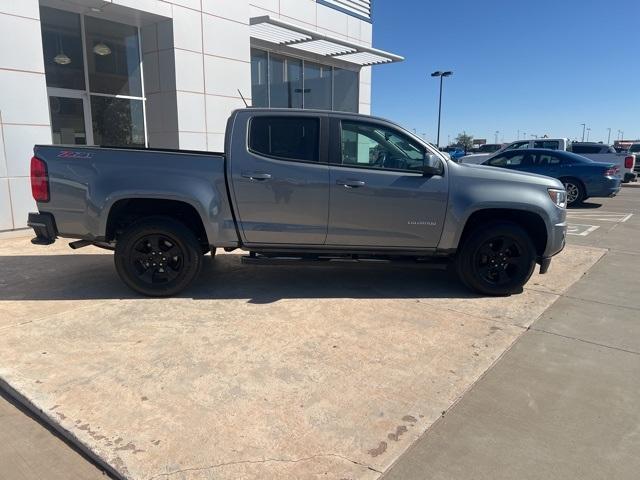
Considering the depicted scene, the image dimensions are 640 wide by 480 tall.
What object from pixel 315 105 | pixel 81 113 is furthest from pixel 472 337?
pixel 315 105

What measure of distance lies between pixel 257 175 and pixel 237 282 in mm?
1463

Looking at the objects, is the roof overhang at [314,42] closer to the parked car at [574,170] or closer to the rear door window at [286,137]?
the parked car at [574,170]

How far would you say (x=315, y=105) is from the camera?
15.9 m

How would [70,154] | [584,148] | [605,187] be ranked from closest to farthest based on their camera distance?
[70,154]
[605,187]
[584,148]

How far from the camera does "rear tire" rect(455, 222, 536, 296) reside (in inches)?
210

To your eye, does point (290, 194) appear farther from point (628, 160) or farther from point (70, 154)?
point (628, 160)

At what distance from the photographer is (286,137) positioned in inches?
205

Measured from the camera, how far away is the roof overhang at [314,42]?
11562 millimetres

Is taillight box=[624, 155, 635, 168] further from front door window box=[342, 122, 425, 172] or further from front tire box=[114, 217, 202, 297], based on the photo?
front tire box=[114, 217, 202, 297]

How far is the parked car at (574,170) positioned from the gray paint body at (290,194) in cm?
964

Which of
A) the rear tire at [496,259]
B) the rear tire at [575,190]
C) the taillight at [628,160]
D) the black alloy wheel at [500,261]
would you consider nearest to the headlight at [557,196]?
the rear tire at [496,259]

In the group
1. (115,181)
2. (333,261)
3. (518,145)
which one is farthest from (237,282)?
(518,145)

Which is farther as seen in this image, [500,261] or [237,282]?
[237,282]

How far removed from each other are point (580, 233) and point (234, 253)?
6.74 metres
